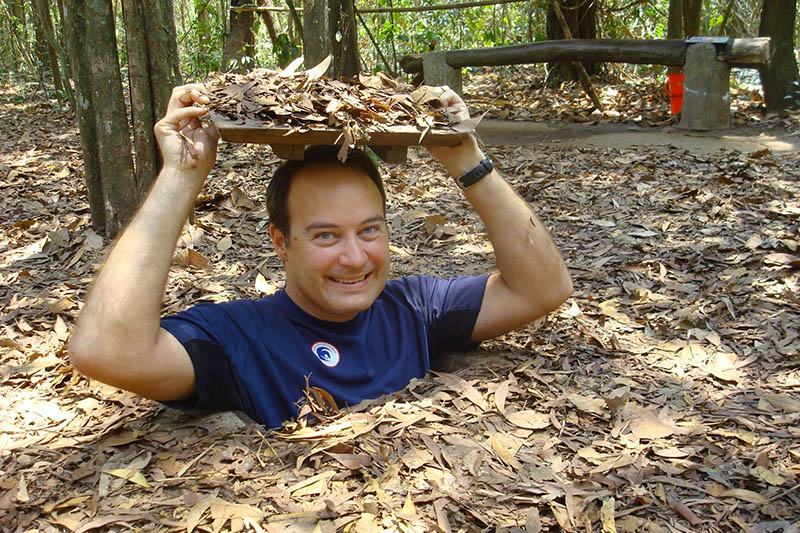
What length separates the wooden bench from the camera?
768cm

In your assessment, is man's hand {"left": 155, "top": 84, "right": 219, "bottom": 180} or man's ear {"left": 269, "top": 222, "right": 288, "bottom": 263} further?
man's ear {"left": 269, "top": 222, "right": 288, "bottom": 263}

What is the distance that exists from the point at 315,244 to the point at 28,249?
8.69ft

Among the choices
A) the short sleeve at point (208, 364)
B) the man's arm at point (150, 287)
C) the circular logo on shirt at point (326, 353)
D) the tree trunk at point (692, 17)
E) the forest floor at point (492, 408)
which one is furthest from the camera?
the tree trunk at point (692, 17)

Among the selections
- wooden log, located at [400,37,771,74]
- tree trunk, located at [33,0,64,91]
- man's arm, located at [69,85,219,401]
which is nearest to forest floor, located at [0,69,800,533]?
man's arm, located at [69,85,219,401]

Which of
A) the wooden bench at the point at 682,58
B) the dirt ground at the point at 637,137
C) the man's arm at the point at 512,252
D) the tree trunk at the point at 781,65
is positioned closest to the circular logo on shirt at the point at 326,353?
the man's arm at the point at 512,252

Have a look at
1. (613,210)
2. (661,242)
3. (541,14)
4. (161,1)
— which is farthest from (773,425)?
(541,14)

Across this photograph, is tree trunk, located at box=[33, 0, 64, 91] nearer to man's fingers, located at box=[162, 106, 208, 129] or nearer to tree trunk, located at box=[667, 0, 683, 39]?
man's fingers, located at box=[162, 106, 208, 129]

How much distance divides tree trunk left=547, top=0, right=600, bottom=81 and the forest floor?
6.63 metres

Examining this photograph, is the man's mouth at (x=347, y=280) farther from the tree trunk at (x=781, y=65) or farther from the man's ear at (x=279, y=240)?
the tree trunk at (x=781, y=65)

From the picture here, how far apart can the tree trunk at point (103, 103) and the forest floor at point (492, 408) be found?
0.37 metres

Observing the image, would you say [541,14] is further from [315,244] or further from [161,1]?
[315,244]

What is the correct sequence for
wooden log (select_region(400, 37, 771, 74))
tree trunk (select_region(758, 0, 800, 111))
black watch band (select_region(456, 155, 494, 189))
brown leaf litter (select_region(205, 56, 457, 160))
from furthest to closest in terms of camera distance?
tree trunk (select_region(758, 0, 800, 111)) → wooden log (select_region(400, 37, 771, 74)) → black watch band (select_region(456, 155, 494, 189)) → brown leaf litter (select_region(205, 56, 457, 160))

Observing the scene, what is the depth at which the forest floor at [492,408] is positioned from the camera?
2.00m

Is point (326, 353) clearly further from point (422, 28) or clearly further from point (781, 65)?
point (422, 28)
